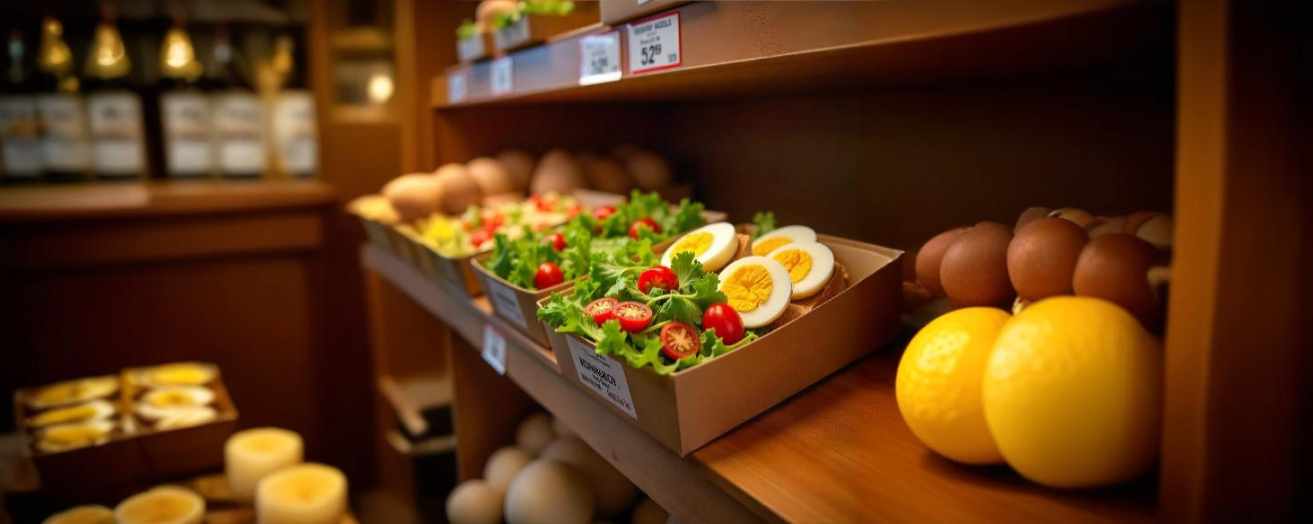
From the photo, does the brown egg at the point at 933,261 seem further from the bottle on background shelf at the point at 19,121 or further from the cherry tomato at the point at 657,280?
the bottle on background shelf at the point at 19,121

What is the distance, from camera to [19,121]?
3334mm

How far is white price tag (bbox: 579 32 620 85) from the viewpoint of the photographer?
3.78ft

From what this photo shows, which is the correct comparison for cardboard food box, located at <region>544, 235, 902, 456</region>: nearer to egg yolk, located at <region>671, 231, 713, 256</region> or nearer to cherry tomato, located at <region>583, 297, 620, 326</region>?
cherry tomato, located at <region>583, 297, 620, 326</region>

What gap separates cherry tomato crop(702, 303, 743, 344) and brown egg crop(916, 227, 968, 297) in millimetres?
258

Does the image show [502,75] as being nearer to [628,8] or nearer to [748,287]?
[628,8]

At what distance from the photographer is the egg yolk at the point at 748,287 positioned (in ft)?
3.19

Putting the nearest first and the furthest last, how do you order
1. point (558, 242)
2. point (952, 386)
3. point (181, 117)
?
point (952, 386) → point (558, 242) → point (181, 117)

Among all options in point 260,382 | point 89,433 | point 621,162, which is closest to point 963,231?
point 621,162

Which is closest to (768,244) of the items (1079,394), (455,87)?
(1079,394)

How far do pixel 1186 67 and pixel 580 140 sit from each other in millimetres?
1855

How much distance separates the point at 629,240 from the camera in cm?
133

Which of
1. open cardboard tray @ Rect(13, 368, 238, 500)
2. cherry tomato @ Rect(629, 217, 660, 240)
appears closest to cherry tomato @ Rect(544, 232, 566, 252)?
cherry tomato @ Rect(629, 217, 660, 240)

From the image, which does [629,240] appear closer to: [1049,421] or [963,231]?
[963,231]

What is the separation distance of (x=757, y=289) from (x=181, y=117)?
3325 mm
